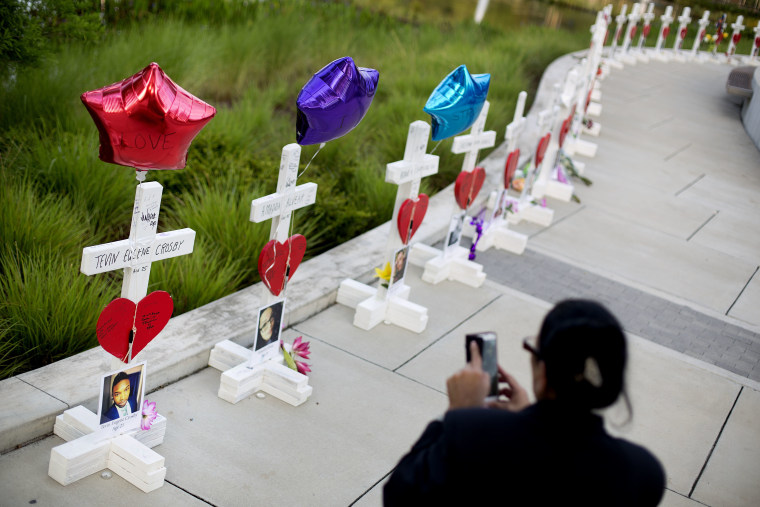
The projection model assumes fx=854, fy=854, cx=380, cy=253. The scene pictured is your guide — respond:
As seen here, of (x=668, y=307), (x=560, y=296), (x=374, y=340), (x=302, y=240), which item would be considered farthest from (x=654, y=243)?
(x=302, y=240)

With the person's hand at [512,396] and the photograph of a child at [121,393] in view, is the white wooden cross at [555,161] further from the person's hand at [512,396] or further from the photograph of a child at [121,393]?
the person's hand at [512,396]

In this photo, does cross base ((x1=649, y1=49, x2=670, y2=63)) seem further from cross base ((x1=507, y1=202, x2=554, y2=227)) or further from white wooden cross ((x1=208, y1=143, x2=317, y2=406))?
white wooden cross ((x1=208, y1=143, x2=317, y2=406))

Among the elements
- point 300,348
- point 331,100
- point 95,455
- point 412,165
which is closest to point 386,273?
point 412,165

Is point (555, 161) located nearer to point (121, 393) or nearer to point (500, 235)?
point (500, 235)

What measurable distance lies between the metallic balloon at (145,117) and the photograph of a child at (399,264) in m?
2.17

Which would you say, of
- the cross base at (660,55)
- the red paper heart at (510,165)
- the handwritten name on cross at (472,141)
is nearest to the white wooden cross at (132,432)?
the handwritten name on cross at (472,141)

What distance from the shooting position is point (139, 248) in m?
3.55

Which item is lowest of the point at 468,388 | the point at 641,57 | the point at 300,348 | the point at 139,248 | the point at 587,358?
the point at 300,348

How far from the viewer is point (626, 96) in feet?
50.5

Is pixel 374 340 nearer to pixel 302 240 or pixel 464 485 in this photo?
pixel 302 240

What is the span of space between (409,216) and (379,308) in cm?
62

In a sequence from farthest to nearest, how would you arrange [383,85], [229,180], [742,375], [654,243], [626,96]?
[626,96] < [383,85] < [654,243] < [229,180] < [742,375]

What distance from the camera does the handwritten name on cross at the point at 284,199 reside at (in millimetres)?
4141

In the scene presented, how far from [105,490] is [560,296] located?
13.0ft
